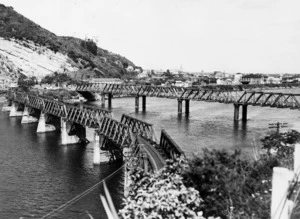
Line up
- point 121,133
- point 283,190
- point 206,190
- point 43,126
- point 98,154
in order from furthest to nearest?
point 43,126 < point 98,154 < point 121,133 < point 206,190 < point 283,190

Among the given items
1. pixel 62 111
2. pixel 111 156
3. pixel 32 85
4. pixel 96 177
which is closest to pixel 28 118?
pixel 62 111

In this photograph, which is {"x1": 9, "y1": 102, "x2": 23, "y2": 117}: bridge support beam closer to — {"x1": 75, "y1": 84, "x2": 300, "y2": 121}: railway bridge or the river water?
the river water

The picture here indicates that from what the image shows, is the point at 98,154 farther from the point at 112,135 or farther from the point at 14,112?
the point at 14,112

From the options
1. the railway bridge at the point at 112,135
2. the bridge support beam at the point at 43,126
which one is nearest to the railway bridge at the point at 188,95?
the bridge support beam at the point at 43,126

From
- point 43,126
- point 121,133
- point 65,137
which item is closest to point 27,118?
point 43,126

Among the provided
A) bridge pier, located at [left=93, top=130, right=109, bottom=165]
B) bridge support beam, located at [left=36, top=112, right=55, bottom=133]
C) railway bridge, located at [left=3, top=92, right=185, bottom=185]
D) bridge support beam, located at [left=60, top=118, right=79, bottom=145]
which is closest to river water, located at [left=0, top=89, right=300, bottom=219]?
bridge pier, located at [left=93, top=130, right=109, bottom=165]

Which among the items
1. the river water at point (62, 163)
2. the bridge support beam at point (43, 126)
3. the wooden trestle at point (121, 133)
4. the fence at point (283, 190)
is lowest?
the river water at point (62, 163)

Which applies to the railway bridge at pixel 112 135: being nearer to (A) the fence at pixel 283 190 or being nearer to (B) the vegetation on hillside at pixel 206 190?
(B) the vegetation on hillside at pixel 206 190

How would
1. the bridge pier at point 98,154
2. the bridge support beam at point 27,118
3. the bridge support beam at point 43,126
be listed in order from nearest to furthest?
1. the bridge pier at point 98,154
2. the bridge support beam at point 43,126
3. the bridge support beam at point 27,118
